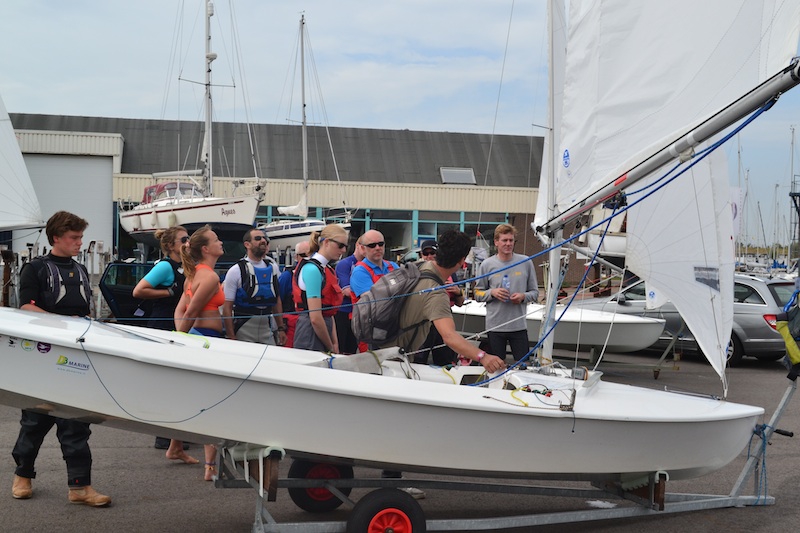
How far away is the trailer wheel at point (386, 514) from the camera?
4258 millimetres

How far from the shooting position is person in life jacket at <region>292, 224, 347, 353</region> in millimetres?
6168

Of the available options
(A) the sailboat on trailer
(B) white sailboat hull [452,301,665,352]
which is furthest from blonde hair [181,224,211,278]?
(B) white sailboat hull [452,301,665,352]

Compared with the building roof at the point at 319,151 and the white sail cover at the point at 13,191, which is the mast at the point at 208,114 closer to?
the building roof at the point at 319,151

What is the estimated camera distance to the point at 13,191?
8711 mm

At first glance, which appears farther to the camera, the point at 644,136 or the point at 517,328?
the point at 517,328

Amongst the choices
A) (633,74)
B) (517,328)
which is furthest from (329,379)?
(517,328)

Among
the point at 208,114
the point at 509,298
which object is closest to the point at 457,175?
the point at 208,114

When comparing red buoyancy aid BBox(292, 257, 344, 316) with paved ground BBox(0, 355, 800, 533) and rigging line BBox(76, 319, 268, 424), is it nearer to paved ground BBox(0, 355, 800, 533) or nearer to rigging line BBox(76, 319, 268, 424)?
paved ground BBox(0, 355, 800, 533)

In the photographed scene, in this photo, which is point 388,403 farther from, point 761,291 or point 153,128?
point 153,128

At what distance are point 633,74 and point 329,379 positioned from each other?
285 cm

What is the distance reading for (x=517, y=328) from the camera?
7898 mm

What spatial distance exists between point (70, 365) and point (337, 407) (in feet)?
4.23

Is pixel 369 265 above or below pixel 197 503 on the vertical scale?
above

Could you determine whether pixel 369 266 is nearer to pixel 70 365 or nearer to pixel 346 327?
pixel 346 327
